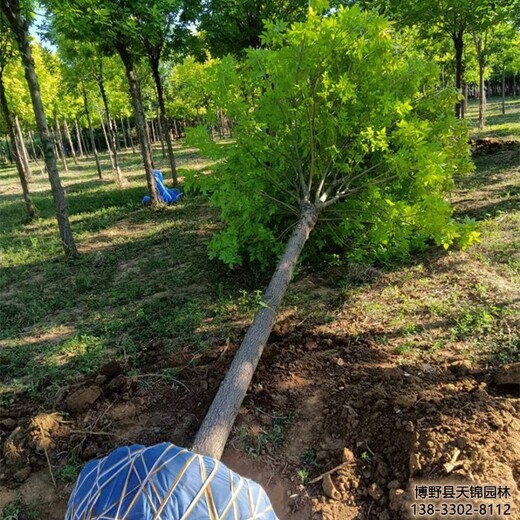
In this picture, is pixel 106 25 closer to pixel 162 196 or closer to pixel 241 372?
pixel 162 196

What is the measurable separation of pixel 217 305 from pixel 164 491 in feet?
11.8

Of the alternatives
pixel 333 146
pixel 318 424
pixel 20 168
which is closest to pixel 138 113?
pixel 20 168

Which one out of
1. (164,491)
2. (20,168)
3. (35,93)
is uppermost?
(35,93)

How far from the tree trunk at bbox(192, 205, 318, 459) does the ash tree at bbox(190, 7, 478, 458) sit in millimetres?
45

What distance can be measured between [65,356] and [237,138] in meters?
3.63

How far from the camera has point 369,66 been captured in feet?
18.9

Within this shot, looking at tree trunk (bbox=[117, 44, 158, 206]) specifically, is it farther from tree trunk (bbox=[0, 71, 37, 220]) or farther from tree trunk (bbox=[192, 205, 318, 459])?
tree trunk (bbox=[192, 205, 318, 459])

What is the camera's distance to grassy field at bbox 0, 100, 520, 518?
166 inches

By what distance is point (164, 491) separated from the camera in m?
2.13

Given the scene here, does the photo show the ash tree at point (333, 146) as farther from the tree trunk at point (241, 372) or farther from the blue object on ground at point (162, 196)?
the blue object on ground at point (162, 196)

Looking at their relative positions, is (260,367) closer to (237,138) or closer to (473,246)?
(237,138)

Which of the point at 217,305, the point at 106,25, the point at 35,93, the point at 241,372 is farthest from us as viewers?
the point at 106,25

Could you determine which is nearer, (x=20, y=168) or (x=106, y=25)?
(x=106, y=25)

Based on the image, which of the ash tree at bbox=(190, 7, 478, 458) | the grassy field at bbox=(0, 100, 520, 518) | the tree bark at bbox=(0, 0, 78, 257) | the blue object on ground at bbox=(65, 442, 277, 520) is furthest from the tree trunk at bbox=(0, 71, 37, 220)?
the blue object on ground at bbox=(65, 442, 277, 520)
